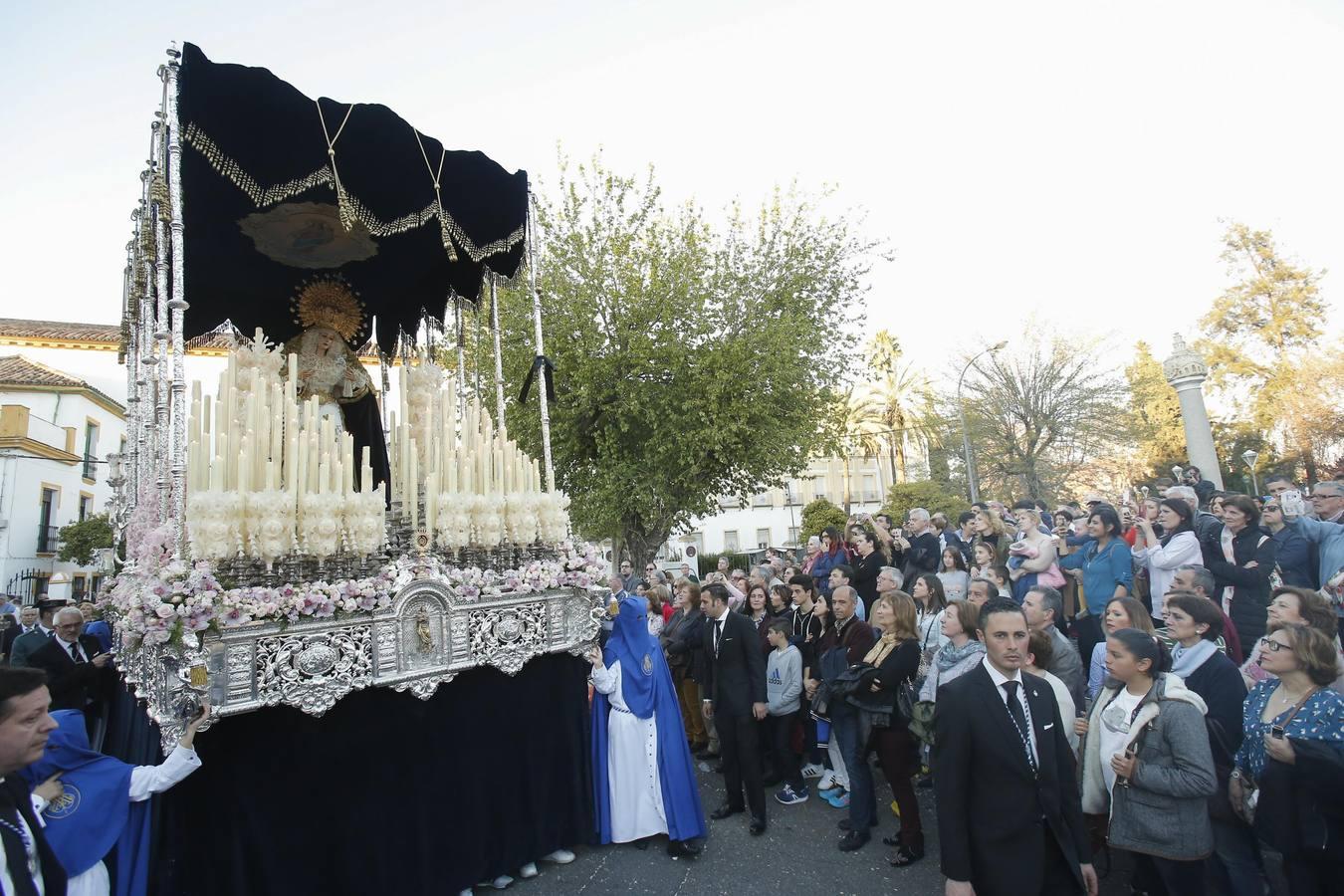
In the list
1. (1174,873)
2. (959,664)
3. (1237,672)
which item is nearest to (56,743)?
(959,664)

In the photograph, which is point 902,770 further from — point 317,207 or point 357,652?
point 317,207

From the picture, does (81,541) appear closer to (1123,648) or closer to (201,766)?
(201,766)

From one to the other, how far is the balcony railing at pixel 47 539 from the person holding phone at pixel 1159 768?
33.2m

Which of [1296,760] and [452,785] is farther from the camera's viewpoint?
[452,785]

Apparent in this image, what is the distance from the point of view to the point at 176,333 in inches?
163

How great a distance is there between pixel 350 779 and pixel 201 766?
2.50 feet

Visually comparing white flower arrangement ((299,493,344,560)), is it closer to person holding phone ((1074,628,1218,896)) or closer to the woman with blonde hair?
the woman with blonde hair

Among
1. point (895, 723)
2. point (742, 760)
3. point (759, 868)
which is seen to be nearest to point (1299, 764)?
point (895, 723)

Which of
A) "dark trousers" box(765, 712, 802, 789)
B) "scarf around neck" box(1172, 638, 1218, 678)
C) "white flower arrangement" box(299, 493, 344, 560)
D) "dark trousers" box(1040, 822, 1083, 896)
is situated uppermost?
"white flower arrangement" box(299, 493, 344, 560)

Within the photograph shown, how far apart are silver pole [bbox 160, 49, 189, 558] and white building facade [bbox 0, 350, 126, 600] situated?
958 inches

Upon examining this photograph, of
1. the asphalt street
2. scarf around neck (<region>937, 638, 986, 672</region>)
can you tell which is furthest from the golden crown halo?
scarf around neck (<region>937, 638, 986, 672</region>)

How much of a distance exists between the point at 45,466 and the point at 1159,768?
34.2 meters

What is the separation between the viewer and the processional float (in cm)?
389

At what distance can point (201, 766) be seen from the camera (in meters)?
3.76
